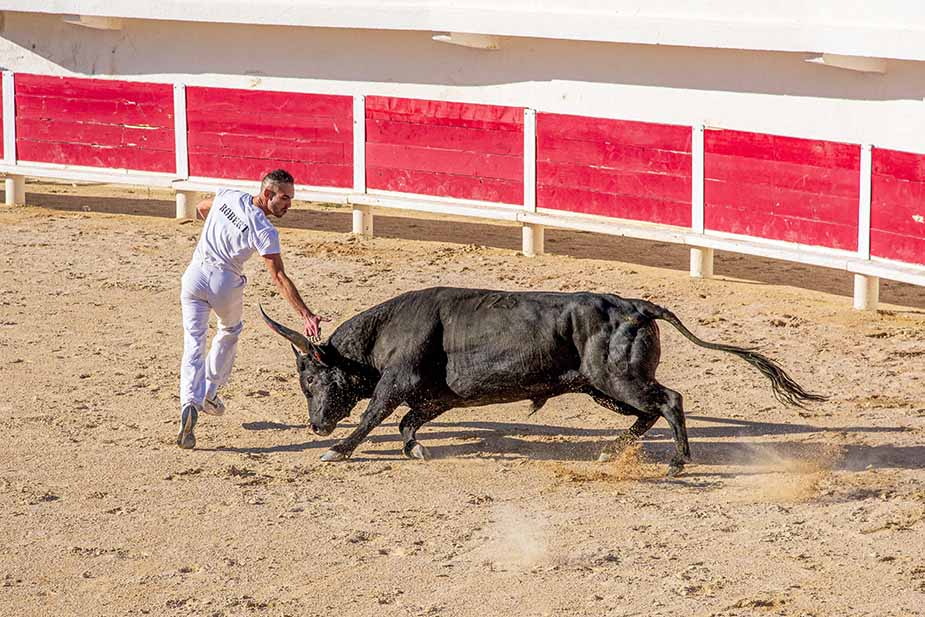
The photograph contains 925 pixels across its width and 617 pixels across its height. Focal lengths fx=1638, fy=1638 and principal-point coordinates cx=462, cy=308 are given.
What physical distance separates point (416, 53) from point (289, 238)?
224 cm

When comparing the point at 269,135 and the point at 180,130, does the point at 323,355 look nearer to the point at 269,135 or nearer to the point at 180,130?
the point at 269,135

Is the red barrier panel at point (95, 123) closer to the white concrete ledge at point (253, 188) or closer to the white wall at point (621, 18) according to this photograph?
the white concrete ledge at point (253, 188)

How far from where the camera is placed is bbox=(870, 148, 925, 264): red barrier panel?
1055cm

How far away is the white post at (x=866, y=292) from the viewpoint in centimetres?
1066

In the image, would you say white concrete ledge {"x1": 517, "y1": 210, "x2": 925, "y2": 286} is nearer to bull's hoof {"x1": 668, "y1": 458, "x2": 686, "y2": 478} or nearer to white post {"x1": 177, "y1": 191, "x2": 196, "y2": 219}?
white post {"x1": 177, "y1": 191, "x2": 196, "y2": 219}

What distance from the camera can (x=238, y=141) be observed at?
14078 mm

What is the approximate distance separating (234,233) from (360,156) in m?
6.06

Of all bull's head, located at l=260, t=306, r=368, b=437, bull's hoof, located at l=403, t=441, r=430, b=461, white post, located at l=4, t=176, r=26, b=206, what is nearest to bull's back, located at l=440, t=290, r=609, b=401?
bull's hoof, located at l=403, t=441, r=430, b=461

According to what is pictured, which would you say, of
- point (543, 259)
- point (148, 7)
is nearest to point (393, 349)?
point (543, 259)

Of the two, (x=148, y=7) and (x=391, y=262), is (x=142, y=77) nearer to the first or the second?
(x=148, y=7)

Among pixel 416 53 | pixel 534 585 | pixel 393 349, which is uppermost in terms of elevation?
pixel 416 53

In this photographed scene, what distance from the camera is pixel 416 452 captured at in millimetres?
7559

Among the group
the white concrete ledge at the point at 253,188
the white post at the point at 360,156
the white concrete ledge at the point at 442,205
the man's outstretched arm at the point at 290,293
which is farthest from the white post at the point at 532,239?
the man's outstretched arm at the point at 290,293

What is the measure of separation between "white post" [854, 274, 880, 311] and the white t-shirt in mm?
4673
